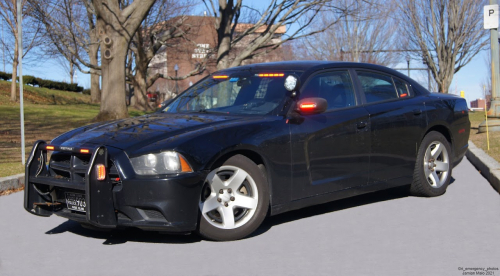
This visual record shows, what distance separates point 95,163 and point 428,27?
108 ft

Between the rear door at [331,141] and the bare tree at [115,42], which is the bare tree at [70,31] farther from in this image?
the rear door at [331,141]

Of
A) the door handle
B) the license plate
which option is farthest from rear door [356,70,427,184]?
the license plate

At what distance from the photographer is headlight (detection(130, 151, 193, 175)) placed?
505 centimetres

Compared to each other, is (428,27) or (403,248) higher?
(428,27)

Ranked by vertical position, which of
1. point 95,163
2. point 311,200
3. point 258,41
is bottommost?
point 311,200

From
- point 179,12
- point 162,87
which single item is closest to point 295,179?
point 179,12

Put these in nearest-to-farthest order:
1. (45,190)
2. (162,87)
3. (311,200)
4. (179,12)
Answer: (45,190), (311,200), (179,12), (162,87)

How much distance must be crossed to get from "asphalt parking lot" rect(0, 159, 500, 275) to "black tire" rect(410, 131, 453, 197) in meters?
0.40

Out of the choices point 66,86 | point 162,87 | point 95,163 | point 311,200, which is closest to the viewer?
point 95,163

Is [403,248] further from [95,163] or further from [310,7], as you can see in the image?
[310,7]

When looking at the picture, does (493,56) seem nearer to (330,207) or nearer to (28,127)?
(330,207)

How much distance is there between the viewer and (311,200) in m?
6.05

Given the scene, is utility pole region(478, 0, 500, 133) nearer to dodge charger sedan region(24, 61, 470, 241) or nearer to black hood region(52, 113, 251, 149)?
dodge charger sedan region(24, 61, 470, 241)

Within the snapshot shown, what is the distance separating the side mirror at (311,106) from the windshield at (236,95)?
23cm
